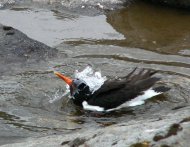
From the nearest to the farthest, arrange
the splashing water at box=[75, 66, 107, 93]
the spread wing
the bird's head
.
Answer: the spread wing, the bird's head, the splashing water at box=[75, 66, 107, 93]

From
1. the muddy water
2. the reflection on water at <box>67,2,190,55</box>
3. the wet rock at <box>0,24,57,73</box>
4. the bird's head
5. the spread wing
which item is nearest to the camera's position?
the muddy water

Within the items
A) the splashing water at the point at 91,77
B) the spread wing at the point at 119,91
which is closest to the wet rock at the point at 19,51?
the splashing water at the point at 91,77

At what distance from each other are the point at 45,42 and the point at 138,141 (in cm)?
699

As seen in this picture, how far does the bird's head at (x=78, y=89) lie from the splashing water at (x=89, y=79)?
8.0 inches

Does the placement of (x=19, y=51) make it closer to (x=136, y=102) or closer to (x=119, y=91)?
(x=119, y=91)

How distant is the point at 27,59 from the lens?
10.5 metres

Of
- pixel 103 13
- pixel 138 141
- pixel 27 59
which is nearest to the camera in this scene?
pixel 138 141

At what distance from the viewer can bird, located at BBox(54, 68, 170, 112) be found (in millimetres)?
8406

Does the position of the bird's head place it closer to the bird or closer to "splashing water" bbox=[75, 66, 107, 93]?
the bird

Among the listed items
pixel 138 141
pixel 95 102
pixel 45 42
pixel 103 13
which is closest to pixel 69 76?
pixel 95 102

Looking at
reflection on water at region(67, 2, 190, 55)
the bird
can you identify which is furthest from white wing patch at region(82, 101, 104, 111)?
reflection on water at region(67, 2, 190, 55)

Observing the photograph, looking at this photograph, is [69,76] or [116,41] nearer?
[69,76]

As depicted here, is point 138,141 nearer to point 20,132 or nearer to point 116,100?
point 20,132

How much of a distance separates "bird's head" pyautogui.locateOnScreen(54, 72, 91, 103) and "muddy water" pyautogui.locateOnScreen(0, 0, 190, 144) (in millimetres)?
220
